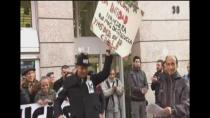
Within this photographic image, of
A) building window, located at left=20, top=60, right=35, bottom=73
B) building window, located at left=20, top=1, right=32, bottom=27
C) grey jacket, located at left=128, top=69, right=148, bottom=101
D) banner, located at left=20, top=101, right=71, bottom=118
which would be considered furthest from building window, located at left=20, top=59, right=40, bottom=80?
grey jacket, located at left=128, top=69, right=148, bottom=101

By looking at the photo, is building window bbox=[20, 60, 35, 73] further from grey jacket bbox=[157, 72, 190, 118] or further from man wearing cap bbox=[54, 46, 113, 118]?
grey jacket bbox=[157, 72, 190, 118]

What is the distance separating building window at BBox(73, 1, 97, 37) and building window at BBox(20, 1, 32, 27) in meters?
1.10

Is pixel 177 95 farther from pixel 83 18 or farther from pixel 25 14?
pixel 25 14

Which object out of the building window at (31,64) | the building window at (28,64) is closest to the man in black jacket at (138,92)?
the building window at (31,64)

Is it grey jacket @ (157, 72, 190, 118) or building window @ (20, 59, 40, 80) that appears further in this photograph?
building window @ (20, 59, 40, 80)

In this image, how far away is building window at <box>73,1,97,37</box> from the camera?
8969 mm

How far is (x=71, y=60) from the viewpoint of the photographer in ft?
27.4

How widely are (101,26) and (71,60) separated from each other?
1.62 m

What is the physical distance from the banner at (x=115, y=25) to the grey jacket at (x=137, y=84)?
1.08 metres

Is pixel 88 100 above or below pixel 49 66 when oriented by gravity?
below

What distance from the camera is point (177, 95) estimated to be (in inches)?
259

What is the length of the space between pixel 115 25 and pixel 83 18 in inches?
85.9
